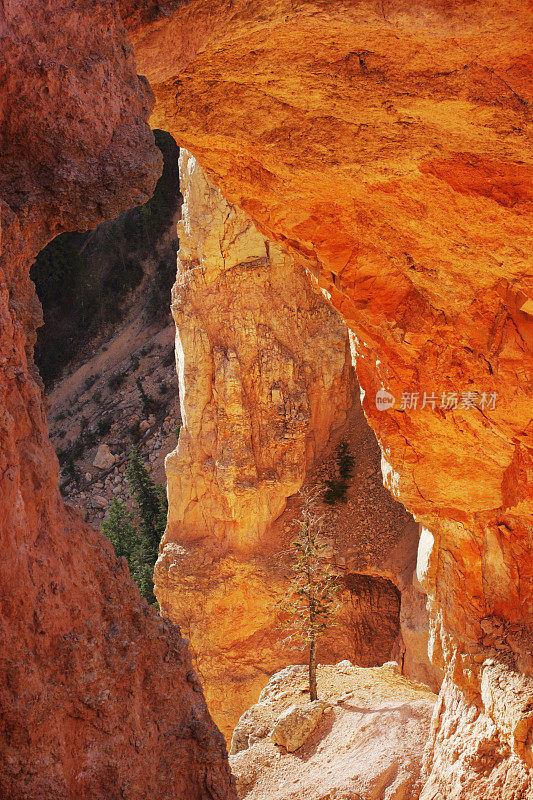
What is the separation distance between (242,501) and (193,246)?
240 inches

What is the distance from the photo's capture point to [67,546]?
318 cm

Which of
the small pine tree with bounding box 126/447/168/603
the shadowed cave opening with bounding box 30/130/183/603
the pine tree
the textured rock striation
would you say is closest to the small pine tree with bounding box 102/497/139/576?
the small pine tree with bounding box 126/447/168/603

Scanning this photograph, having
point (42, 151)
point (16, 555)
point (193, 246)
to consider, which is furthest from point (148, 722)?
point (193, 246)

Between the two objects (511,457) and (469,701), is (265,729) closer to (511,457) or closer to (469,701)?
(469,701)

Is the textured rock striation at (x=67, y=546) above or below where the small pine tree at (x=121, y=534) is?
above

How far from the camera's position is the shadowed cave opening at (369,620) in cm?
A: 1605

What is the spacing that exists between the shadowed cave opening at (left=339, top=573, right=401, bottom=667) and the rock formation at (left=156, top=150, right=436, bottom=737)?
0.03 metres

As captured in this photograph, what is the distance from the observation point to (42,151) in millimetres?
3219

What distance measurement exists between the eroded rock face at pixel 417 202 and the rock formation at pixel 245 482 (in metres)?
6.98

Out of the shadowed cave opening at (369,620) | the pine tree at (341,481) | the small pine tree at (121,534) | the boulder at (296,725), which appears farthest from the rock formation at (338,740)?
the small pine tree at (121,534)

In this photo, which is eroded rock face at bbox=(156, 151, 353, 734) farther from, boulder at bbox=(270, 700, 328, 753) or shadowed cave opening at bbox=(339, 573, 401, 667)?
boulder at bbox=(270, 700, 328, 753)

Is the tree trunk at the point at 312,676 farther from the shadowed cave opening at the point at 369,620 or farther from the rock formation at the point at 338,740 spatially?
the shadowed cave opening at the point at 369,620

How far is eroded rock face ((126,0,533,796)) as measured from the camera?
4.34 m

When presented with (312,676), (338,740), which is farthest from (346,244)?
(312,676)
